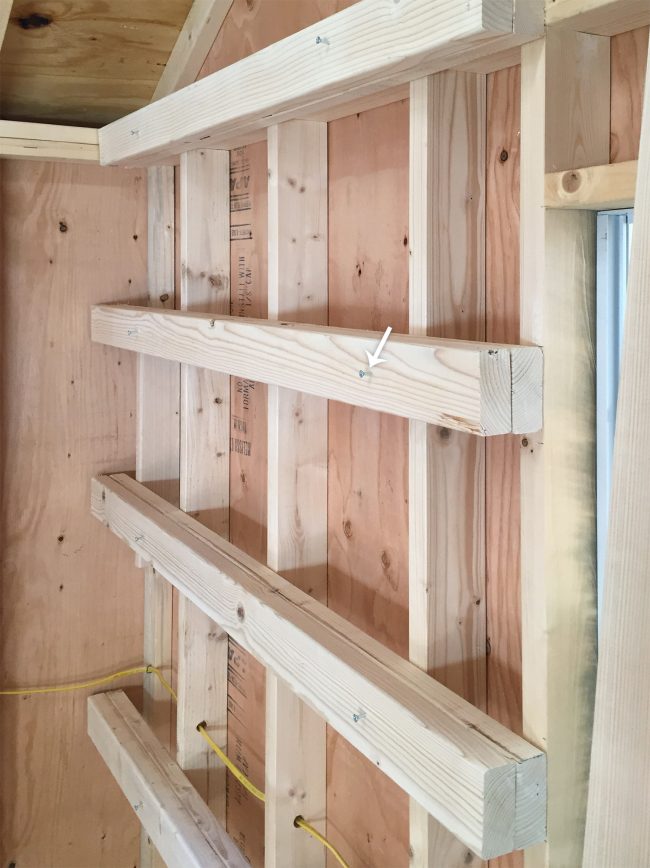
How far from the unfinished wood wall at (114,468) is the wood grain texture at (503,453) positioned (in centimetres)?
2

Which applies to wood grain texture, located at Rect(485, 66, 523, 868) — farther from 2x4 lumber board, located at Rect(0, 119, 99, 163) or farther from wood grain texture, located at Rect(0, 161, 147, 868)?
wood grain texture, located at Rect(0, 161, 147, 868)

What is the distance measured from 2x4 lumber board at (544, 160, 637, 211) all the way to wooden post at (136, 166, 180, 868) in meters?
→ 1.42

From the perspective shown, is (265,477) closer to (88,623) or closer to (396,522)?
(396,522)

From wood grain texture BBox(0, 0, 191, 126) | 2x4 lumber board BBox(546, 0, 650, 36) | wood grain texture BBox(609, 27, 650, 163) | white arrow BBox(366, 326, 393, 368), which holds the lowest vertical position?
white arrow BBox(366, 326, 393, 368)

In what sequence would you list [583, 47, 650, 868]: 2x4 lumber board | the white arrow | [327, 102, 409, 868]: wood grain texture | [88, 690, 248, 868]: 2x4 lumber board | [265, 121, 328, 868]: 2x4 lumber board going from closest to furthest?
[583, 47, 650, 868]: 2x4 lumber board → the white arrow → [327, 102, 409, 868]: wood grain texture → [265, 121, 328, 868]: 2x4 lumber board → [88, 690, 248, 868]: 2x4 lumber board

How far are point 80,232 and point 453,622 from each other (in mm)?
1473

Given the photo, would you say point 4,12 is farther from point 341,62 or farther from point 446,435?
point 446,435

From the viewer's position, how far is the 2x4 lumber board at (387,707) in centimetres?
95

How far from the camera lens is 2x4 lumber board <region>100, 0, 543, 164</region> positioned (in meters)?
0.89

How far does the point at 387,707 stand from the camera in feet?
3.53

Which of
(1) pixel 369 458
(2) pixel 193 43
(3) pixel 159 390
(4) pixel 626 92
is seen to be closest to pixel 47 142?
(2) pixel 193 43

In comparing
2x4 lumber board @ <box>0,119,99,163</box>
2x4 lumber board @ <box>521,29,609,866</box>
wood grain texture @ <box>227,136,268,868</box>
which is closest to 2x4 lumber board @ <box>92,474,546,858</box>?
2x4 lumber board @ <box>521,29,609,866</box>

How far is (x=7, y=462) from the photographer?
2.19m

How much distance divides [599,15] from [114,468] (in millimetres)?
1697
